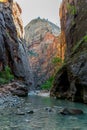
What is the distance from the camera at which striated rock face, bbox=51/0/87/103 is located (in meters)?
32.8

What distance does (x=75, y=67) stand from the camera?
34.4 m

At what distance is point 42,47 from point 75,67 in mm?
113096

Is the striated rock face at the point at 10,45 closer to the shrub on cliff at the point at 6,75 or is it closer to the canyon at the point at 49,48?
the canyon at the point at 49,48

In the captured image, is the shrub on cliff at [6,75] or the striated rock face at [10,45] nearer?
the shrub on cliff at [6,75]

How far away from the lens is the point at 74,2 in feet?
212

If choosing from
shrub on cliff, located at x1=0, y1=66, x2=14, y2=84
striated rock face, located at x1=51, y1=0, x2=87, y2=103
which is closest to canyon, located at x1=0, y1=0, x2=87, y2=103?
striated rock face, located at x1=51, y1=0, x2=87, y2=103

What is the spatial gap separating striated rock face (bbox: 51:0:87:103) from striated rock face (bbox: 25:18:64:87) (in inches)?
2540

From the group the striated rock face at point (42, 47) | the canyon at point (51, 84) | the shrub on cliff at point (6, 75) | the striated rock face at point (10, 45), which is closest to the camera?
the canyon at point (51, 84)

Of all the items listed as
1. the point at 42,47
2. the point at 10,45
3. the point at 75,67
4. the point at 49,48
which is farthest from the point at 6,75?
the point at 42,47

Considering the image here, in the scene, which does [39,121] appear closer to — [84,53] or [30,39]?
[84,53]

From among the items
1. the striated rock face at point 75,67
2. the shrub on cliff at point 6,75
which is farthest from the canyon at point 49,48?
the shrub on cliff at point 6,75

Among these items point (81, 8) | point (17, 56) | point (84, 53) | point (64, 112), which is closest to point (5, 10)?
point (17, 56)

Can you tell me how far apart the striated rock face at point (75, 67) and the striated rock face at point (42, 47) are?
64522 mm

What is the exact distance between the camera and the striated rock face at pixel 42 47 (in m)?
132
